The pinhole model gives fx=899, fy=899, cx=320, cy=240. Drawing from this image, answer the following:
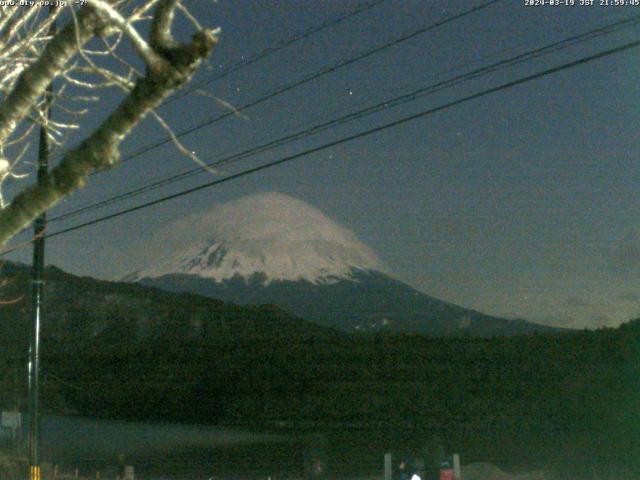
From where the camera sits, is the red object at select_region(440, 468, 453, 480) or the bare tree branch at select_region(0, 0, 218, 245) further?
the red object at select_region(440, 468, 453, 480)

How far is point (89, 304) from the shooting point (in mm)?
66000

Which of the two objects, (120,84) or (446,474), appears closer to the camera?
(120,84)

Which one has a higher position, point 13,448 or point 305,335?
point 305,335

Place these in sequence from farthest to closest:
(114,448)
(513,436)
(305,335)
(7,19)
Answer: (305,335) < (513,436) < (114,448) < (7,19)

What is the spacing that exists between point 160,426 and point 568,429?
25.3m

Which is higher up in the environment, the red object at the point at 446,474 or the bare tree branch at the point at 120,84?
the bare tree branch at the point at 120,84

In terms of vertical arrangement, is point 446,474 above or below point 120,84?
below

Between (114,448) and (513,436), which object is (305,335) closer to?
(513,436)

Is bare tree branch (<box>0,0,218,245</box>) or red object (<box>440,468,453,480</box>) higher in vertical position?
bare tree branch (<box>0,0,218,245</box>)

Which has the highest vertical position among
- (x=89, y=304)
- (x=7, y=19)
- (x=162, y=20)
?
(x=89, y=304)

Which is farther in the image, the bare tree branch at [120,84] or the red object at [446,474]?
the red object at [446,474]

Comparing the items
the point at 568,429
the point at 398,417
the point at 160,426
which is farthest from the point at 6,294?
the point at 568,429

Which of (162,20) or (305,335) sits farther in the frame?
(305,335)

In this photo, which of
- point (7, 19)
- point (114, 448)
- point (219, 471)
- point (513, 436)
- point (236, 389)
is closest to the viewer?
point (7, 19)
